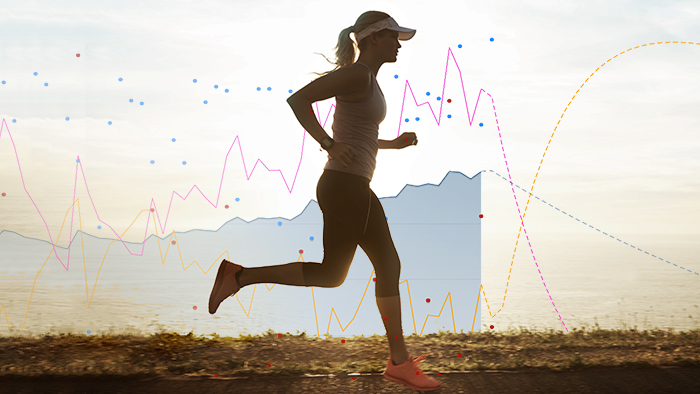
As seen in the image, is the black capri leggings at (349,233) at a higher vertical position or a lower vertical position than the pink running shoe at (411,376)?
higher

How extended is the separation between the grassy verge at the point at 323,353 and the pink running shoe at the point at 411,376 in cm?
28

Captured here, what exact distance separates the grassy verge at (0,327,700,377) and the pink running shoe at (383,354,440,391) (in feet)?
0.92

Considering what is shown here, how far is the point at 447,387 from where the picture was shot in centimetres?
332

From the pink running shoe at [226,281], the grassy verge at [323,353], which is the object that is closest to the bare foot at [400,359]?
the grassy verge at [323,353]

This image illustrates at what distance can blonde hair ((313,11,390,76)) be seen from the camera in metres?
3.46

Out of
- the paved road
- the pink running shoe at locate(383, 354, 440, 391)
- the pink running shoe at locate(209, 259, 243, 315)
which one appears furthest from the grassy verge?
the pink running shoe at locate(209, 259, 243, 315)

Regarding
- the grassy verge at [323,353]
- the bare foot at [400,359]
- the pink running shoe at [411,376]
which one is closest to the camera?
the pink running shoe at [411,376]

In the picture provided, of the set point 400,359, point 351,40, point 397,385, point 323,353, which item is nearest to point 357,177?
point 351,40

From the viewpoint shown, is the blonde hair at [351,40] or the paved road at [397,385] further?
the blonde hair at [351,40]

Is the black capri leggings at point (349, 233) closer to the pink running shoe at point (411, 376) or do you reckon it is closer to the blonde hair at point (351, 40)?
the pink running shoe at point (411, 376)

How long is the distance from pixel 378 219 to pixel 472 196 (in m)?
1.35

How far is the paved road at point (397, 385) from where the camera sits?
3.26 metres

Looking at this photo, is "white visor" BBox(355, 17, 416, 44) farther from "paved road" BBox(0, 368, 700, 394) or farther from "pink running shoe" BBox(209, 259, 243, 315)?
"paved road" BBox(0, 368, 700, 394)

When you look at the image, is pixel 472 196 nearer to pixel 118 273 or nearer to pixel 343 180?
pixel 343 180
